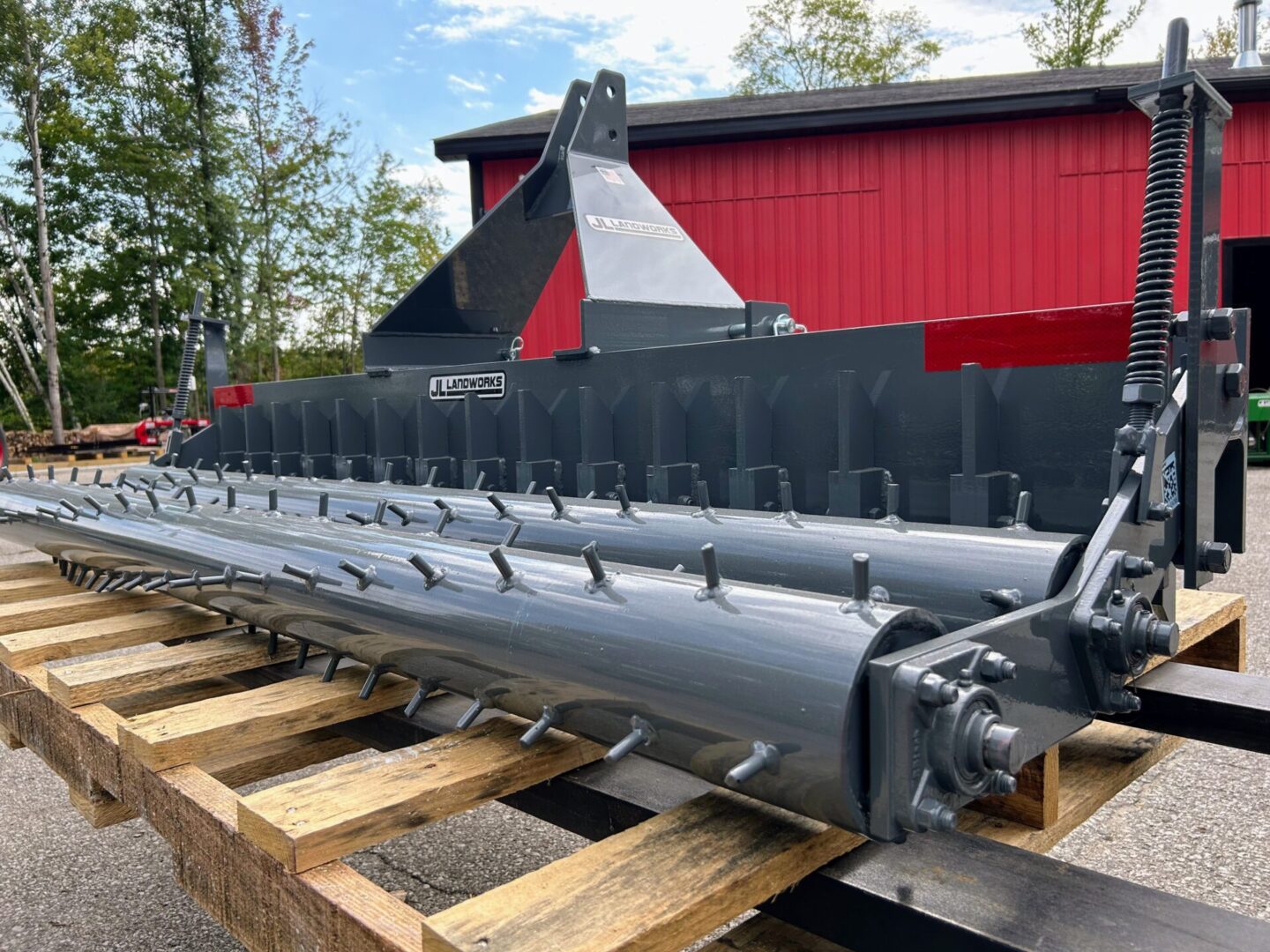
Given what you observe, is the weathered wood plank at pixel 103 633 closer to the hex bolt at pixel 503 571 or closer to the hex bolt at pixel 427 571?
the hex bolt at pixel 427 571

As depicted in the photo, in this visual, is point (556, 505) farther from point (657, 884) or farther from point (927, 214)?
point (927, 214)

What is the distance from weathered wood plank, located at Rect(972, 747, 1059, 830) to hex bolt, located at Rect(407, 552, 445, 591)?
3.15 ft

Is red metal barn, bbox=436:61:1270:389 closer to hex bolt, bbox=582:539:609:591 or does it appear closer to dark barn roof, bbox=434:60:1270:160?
dark barn roof, bbox=434:60:1270:160

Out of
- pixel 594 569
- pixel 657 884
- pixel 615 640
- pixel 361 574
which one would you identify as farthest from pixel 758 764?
pixel 361 574

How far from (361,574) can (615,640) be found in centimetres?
66

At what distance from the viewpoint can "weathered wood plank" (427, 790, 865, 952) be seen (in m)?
1.06

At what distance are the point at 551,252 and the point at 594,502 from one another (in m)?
2.48

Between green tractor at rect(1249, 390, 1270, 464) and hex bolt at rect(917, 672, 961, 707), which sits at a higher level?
hex bolt at rect(917, 672, 961, 707)

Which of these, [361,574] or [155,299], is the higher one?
[155,299]

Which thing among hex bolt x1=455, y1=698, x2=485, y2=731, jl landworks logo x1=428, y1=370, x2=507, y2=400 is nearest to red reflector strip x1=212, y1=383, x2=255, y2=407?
jl landworks logo x1=428, y1=370, x2=507, y2=400

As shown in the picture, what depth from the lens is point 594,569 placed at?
146 centimetres

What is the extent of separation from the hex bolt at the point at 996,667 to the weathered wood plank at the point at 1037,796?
0.50 meters

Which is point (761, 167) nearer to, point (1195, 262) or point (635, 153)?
point (635, 153)

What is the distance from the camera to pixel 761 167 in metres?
10.7
